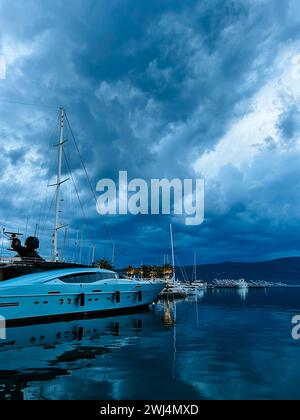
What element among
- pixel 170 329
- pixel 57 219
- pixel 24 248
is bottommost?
pixel 170 329

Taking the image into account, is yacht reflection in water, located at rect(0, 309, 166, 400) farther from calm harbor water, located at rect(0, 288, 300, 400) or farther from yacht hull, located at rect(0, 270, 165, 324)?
yacht hull, located at rect(0, 270, 165, 324)

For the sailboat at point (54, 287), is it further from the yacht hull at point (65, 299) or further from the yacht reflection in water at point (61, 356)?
the yacht reflection in water at point (61, 356)

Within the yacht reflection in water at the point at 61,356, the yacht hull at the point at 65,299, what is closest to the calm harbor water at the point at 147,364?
the yacht reflection in water at the point at 61,356

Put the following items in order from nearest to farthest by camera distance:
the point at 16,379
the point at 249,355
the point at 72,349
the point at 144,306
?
the point at 16,379 < the point at 249,355 < the point at 72,349 < the point at 144,306

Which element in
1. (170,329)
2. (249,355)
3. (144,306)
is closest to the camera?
(249,355)

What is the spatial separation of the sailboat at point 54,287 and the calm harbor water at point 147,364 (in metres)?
2.90

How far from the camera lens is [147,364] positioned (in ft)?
42.9

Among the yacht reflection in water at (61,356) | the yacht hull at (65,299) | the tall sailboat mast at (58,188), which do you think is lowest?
the yacht reflection in water at (61,356)

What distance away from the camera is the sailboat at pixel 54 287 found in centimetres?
2445

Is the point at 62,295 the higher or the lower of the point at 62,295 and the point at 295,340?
the higher

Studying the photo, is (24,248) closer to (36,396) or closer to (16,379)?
(16,379)

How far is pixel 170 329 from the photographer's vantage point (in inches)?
936
